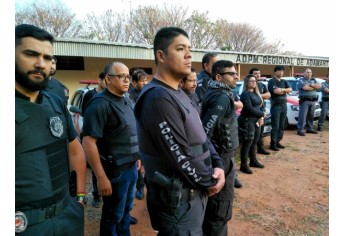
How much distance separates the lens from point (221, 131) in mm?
3047

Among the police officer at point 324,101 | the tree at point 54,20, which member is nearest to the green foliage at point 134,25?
the tree at point 54,20

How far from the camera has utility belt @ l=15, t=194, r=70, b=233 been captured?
1.37 metres

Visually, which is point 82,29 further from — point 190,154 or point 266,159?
point 190,154

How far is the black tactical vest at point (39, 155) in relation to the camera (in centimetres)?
139

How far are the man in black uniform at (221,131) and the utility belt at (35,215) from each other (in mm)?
1515

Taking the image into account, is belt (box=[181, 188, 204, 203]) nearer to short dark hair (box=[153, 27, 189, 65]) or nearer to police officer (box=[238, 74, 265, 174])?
short dark hair (box=[153, 27, 189, 65])

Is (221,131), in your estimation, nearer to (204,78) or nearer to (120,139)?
(120,139)

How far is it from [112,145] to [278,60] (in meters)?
19.1

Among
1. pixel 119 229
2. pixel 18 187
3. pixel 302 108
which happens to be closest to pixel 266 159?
pixel 302 108

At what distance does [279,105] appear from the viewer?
21.6ft

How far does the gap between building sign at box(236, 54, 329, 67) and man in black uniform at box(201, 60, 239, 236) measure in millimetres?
14333

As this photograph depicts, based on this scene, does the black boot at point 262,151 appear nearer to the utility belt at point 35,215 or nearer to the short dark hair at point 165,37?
the short dark hair at point 165,37

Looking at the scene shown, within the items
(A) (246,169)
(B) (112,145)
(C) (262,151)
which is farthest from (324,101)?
(B) (112,145)

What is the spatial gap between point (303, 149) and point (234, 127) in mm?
4421
